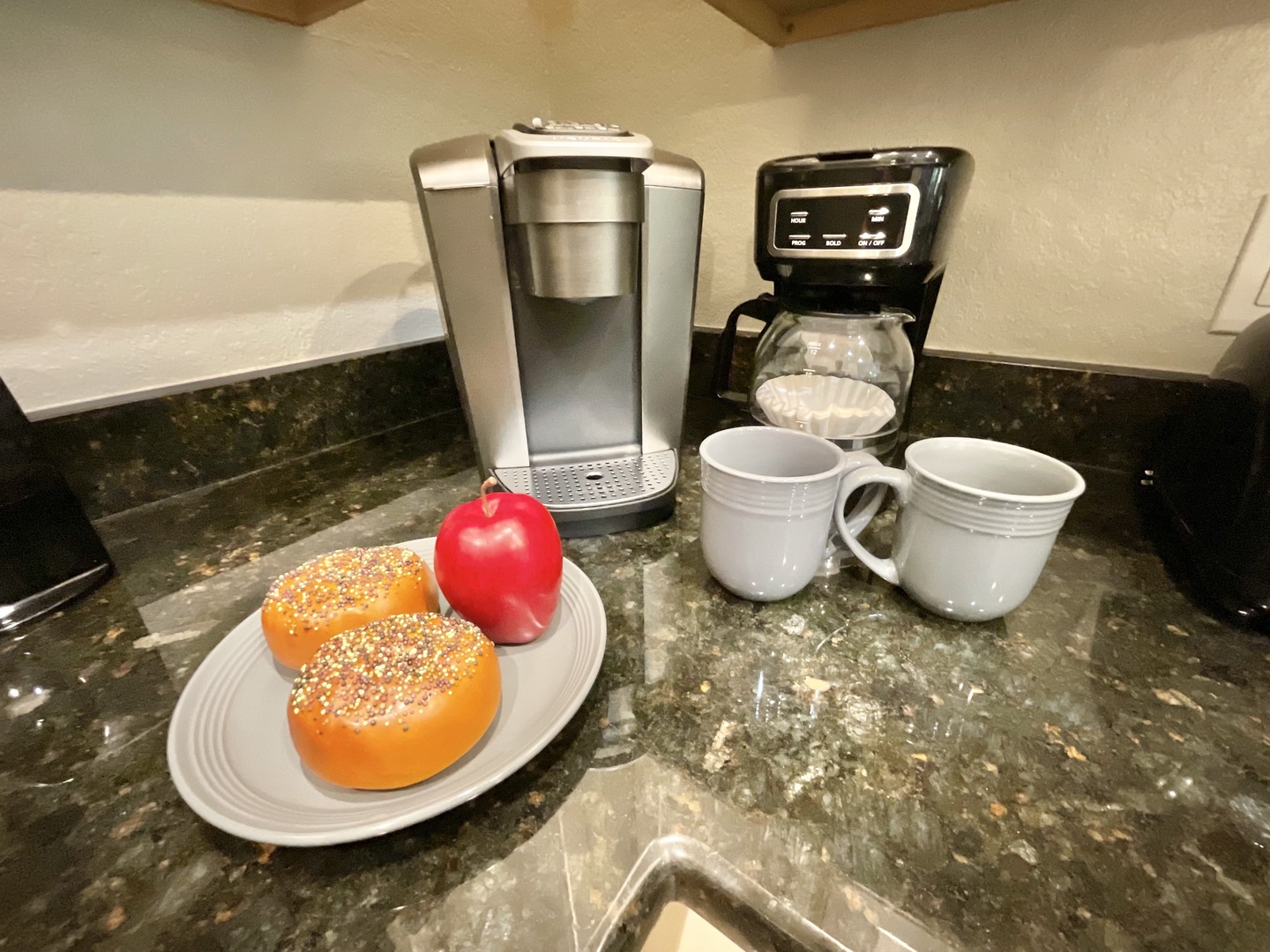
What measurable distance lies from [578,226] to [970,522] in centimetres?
36

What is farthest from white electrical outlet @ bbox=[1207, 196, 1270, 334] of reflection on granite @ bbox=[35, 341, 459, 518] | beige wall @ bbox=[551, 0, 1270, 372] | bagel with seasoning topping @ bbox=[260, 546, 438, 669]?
reflection on granite @ bbox=[35, 341, 459, 518]

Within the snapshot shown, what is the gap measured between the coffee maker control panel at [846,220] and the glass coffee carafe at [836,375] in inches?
3.1

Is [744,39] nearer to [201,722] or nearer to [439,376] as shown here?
[439,376]

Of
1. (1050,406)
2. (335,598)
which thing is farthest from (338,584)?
(1050,406)

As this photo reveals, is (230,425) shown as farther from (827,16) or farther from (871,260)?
(827,16)

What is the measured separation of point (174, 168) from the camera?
0.59m

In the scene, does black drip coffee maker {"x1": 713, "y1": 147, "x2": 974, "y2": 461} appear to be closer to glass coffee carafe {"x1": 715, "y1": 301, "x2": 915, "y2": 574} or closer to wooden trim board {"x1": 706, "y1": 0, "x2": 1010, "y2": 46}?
glass coffee carafe {"x1": 715, "y1": 301, "x2": 915, "y2": 574}

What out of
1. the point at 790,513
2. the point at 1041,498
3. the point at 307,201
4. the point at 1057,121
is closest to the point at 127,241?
the point at 307,201

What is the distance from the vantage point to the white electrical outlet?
0.54 meters

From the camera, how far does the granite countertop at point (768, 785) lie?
0.26 m

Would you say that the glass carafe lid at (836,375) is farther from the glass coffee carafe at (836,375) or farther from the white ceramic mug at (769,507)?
the white ceramic mug at (769,507)

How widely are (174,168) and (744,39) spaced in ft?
2.25

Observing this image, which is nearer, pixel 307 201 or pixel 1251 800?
pixel 1251 800

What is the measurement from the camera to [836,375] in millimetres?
635
